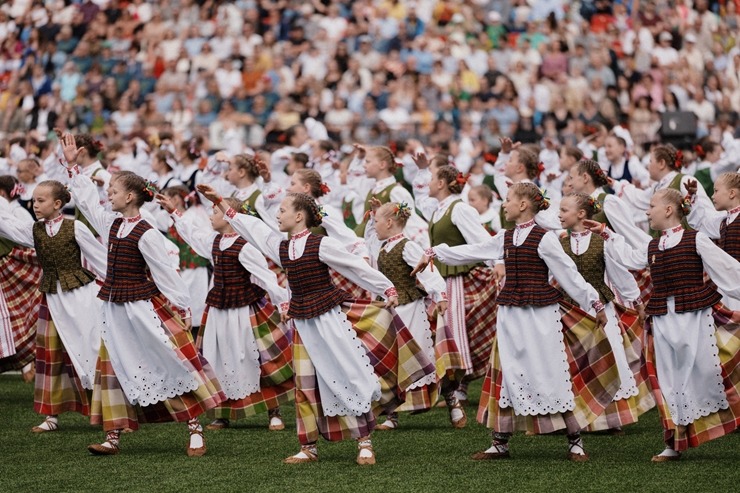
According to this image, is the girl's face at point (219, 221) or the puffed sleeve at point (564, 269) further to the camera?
the girl's face at point (219, 221)

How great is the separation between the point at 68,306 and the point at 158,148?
4989mm

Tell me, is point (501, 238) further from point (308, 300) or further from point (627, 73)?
point (627, 73)

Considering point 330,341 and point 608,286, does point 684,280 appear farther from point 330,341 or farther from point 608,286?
point 330,341

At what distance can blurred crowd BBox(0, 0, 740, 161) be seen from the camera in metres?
17.4

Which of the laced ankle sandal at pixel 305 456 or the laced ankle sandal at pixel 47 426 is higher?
the laced ankle sandal at pixel 47 426

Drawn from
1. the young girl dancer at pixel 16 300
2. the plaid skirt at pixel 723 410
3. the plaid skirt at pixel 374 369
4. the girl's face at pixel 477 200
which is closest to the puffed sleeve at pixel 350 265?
the plaid skirt at pixel 374 369

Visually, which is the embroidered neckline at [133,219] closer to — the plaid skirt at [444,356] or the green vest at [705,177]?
the plaid skirt at [444,356]

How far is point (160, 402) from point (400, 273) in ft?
6.14

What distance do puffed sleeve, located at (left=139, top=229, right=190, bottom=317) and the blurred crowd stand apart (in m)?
8.14

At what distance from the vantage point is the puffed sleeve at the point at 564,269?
744cm

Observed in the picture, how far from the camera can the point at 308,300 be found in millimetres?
7477

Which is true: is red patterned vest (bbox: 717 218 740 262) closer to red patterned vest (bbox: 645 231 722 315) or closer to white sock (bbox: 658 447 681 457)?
red patterned vest (bbox: 645 231 722 315)

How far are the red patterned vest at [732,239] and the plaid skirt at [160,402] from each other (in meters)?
3.35

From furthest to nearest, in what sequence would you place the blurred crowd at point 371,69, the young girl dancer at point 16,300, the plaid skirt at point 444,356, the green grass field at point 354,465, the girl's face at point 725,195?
the blurred crowd at point 371,69, the young girl dancer at point 16,300, the plaid skirt at point 444,356, the girl's face at point 725,195, the green grass field at point 354,465
